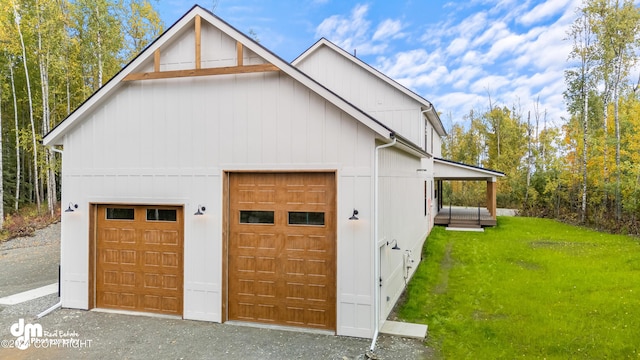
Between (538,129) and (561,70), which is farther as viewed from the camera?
(538,129)

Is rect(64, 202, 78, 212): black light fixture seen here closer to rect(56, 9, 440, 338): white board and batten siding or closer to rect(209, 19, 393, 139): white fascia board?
rect(56, 9, 440, 338): white board and batten siding

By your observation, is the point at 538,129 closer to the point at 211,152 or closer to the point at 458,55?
the point at 458,55

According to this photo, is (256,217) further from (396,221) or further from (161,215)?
(396,221)

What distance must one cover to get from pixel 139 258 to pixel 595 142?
2251cm

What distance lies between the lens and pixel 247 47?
6.85 meters

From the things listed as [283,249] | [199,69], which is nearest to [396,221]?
[283,249]

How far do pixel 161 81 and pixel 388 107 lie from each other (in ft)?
27.8

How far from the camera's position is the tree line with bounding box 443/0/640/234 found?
17.7 metres

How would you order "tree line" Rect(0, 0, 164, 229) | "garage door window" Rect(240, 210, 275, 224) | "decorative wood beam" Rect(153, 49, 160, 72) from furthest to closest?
"tree line" Rect(0, 0, 164, 229), "decorative wood beam" Rect(153, 49, 160, 72), "garage door window" Rect(240, 210, 275, 224)

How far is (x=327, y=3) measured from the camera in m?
23.3

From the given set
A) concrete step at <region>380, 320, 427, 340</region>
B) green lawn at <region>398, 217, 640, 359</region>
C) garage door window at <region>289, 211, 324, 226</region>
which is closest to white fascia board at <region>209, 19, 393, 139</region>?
garage door window at <region>289, 211, 324, 226</region>

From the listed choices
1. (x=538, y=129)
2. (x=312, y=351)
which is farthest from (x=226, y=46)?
(x=538, y=129)

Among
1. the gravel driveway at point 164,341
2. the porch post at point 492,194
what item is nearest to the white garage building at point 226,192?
the gravel driveway at point 164,341

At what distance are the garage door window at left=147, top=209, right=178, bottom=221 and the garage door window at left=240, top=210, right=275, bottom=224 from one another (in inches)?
59.1
